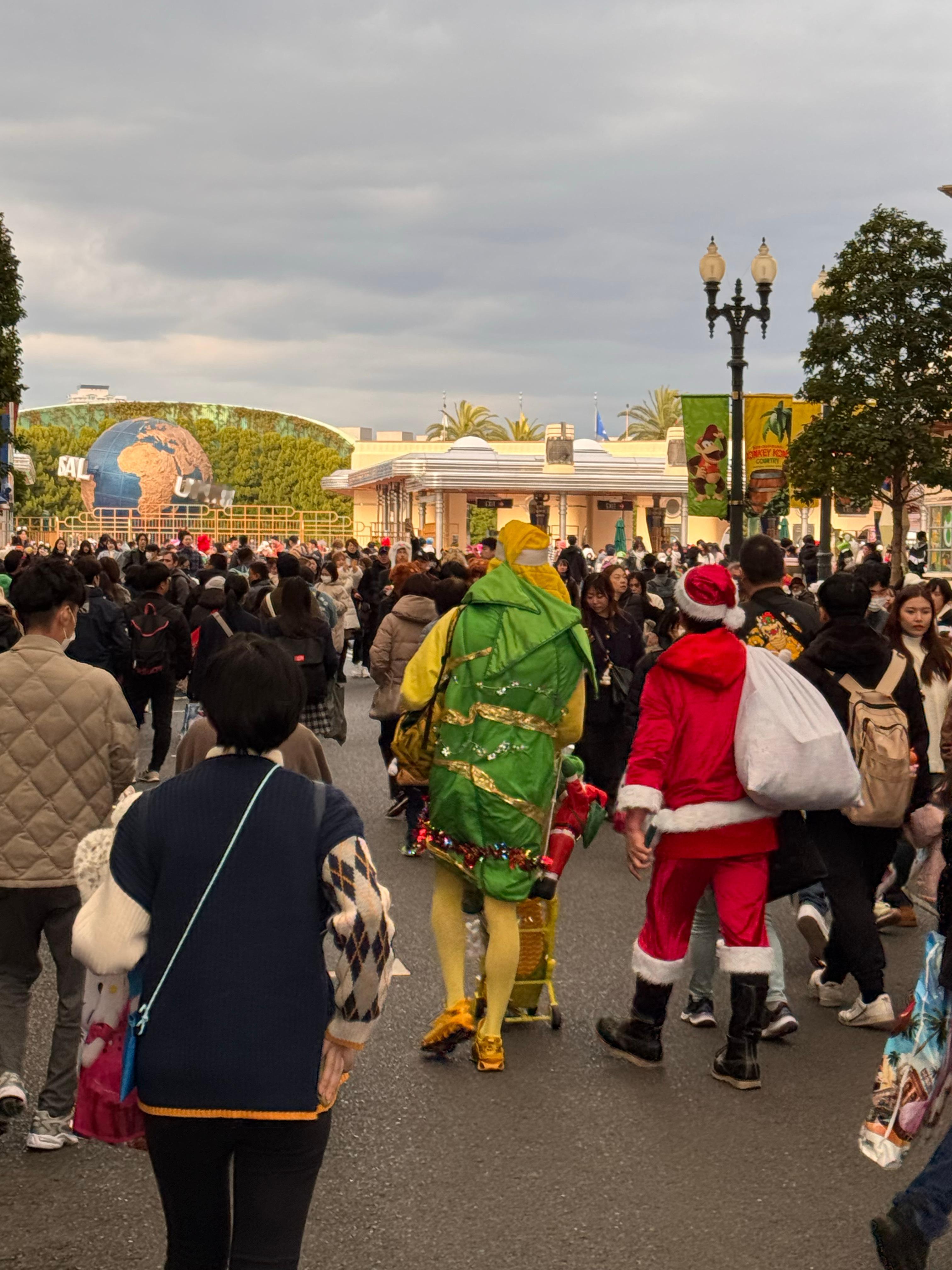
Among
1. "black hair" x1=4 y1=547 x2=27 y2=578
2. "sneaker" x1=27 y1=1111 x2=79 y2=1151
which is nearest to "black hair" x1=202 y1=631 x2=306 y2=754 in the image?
"sneaker" x1=27 y1=1111 x2=79 y2=1151

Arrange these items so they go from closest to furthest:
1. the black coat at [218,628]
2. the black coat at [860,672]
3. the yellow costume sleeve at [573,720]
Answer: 1. the yellow costume sleeve at [573,720]
2. the black coat at [860,672]
3. the black coat at [218,628]

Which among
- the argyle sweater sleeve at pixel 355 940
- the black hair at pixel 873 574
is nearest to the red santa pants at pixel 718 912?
the argyle sweater sleeve at pixel 355 940

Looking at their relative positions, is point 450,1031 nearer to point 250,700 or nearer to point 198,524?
point 250,700

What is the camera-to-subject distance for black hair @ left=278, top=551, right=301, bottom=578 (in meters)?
10.7

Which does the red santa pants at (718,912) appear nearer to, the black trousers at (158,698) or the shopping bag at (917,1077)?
the shopping bag at (917,1077)

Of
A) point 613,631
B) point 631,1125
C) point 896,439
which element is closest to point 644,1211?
point 631,1125

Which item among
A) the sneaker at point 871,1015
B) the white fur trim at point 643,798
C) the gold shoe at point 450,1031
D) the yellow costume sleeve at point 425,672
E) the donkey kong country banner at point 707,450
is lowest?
the sneaker at point 871,1015

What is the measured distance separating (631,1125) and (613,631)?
18.4ft

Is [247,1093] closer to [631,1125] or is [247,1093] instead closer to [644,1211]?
[644,1211]

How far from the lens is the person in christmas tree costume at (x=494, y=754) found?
18.0ft

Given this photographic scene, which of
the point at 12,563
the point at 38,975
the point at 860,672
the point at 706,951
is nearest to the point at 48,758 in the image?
the point at 38,975

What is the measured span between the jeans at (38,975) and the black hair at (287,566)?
5.95m

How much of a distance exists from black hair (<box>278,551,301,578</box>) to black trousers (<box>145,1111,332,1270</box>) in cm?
790

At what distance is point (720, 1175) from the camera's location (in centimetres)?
462
